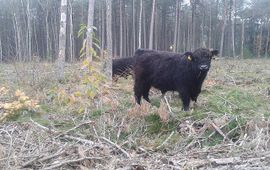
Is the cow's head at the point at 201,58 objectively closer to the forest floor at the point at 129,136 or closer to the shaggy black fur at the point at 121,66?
the forest floor at the point at 129,136

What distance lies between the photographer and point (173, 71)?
863 centimetres

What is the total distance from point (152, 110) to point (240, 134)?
186 cm

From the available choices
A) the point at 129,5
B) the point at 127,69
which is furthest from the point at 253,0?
the point at 127,69

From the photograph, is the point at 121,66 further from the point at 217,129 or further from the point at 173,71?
the point at 217,129

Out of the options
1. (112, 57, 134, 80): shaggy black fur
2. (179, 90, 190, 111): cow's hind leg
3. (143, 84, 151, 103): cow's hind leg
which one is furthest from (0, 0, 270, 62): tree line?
(179, 90, 190, 111): cow's hind leg

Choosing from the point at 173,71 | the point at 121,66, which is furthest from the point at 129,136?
the point at 121,66

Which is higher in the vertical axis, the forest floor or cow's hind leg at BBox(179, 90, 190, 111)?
cow's hind leg at BBox(179, 90, 190, 111)

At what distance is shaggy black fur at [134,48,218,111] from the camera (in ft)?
26.4

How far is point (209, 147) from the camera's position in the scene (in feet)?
17.3

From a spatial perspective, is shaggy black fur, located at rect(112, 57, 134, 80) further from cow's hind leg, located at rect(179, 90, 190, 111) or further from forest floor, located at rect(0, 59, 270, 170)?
forest floor, located at rect(0, 59, 270, 170)

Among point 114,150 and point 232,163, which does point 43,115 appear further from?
point 232,163

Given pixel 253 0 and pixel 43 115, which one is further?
pixel 253 0

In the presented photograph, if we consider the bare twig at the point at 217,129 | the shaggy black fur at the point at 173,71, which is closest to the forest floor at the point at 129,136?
the bare twig at the point at 217,129

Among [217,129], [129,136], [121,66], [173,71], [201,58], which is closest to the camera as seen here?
[217,129]
